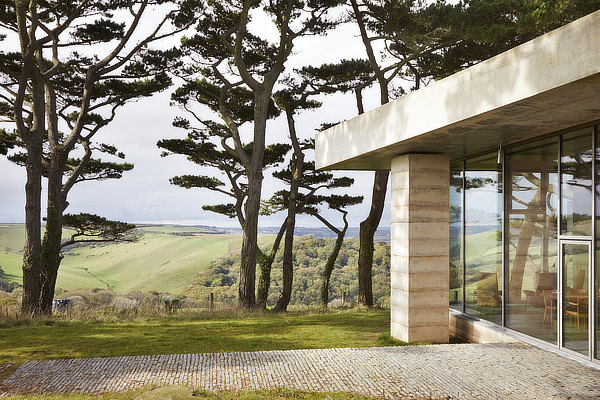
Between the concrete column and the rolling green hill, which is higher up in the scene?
the concrete column

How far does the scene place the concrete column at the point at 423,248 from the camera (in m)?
8.11

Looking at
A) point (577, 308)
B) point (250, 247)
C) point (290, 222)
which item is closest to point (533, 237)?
point (577, 308)

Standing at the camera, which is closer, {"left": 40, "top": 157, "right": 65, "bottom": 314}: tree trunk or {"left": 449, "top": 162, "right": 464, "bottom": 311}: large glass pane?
{"left": 449, "top": 162, "right": 464, "bottom": 311}: large glass pane

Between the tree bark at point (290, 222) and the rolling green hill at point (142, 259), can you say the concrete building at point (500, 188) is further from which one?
the rolling green hill at point (142, 259)

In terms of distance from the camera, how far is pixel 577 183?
21.0ft

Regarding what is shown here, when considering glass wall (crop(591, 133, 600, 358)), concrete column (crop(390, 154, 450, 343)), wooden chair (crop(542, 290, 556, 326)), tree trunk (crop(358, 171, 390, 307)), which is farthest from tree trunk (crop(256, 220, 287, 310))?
glass wall (crop(591, 133, 600, 358))

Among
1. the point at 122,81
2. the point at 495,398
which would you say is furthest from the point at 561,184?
the point at 122,81

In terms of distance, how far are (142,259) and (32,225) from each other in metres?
31.3

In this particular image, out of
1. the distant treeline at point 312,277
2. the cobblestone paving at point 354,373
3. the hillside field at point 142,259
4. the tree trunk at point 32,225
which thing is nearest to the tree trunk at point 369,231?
the distant treeline at point 312,277

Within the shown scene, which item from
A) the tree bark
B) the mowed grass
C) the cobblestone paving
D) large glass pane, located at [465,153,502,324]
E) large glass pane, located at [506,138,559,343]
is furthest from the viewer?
the tree bark

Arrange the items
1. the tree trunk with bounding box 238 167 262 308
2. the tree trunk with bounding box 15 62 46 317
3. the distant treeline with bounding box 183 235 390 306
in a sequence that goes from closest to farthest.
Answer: the tree trunk with bounding box 15 62 46 317, the tree trunk with bounding box 238 167 262 308, the distant treeline with bounding box 183 235 390 306

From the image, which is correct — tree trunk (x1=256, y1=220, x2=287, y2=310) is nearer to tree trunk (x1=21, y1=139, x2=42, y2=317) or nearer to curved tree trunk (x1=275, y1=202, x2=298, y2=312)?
curved tree trunk (x1=275, y1=202, x2=298, y2=312)

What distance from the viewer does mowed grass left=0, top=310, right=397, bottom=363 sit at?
8047 mm

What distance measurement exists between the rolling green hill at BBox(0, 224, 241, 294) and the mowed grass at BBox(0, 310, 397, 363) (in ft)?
82.4
